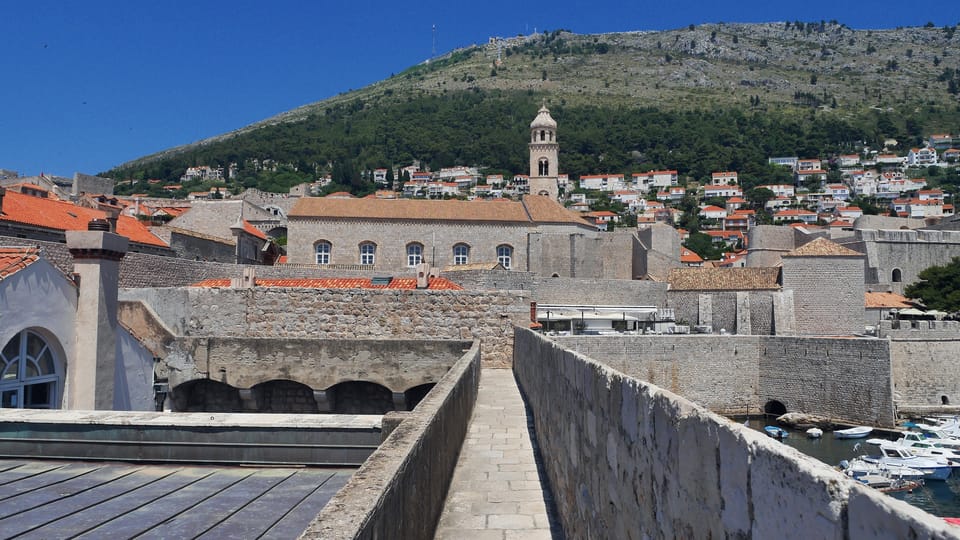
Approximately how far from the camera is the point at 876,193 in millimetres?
119438

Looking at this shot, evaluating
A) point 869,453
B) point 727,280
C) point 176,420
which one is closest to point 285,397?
point 176,420

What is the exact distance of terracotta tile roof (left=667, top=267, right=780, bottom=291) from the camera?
36562 mm

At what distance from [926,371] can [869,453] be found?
829 centimetres

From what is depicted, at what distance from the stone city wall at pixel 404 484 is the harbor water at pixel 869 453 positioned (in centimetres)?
1549

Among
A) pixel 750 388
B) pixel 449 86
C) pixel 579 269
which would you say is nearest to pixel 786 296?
pixel 750 388

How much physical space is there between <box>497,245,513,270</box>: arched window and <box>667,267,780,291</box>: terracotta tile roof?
10.9m

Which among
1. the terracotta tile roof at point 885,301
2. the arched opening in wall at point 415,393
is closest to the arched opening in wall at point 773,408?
the terracotta tile roof at point 885,301

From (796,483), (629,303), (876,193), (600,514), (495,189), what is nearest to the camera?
(796,483)

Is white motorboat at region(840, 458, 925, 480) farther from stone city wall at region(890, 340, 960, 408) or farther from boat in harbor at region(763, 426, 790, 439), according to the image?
stone city wall at region(890, 340, 960, 408)

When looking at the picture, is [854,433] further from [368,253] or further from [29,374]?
[368,253]

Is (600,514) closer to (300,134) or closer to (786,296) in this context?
(786,296)

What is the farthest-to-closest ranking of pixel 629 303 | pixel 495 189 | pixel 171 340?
1. pixel 495 189
2. pixel 629 303
3. pixel 171 340

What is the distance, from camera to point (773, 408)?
29.9 m

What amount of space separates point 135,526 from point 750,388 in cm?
2944
